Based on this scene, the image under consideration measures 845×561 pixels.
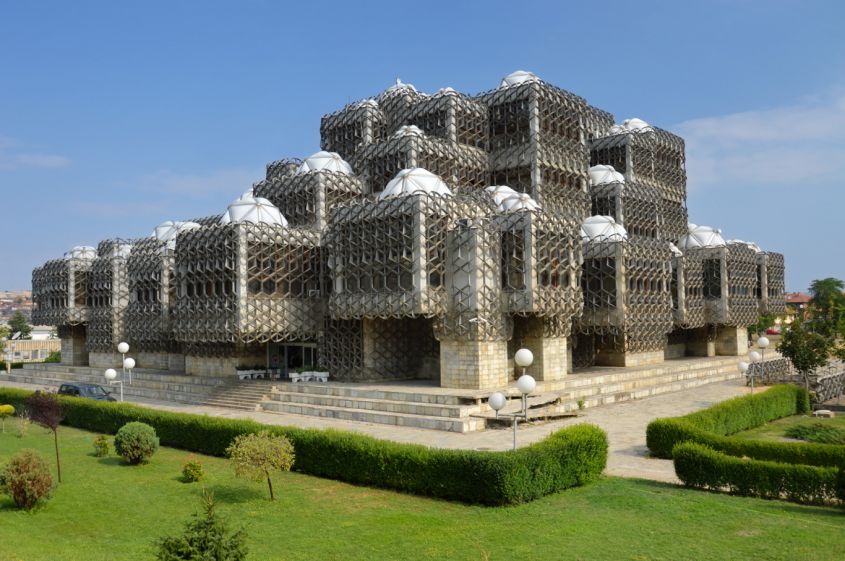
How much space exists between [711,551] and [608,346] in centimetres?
3108

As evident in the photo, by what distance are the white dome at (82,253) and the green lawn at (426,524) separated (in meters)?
39.5

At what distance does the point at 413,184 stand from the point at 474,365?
394 inches

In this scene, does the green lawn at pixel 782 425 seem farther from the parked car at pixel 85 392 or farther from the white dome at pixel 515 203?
the parked car at pixel 85 392

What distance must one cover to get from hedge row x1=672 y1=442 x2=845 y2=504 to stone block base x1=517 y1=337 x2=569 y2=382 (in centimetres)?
1588

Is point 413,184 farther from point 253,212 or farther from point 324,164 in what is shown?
point 324,164

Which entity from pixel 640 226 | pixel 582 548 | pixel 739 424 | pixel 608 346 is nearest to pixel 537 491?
pixel 582 548

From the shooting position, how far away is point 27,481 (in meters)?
15.4

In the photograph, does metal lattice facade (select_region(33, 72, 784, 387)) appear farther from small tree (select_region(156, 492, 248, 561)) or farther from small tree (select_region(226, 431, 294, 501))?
small tree (select_region(156, 492, 248, 561))

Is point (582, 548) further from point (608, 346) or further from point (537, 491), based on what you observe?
point (608, 346)

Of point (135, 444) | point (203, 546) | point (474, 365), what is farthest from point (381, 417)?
point (203, 546)

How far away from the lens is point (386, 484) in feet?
56.5


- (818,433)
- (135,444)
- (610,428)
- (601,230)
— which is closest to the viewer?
(135,444)

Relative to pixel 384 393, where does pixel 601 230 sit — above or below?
above

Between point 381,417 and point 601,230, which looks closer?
point 381,417
